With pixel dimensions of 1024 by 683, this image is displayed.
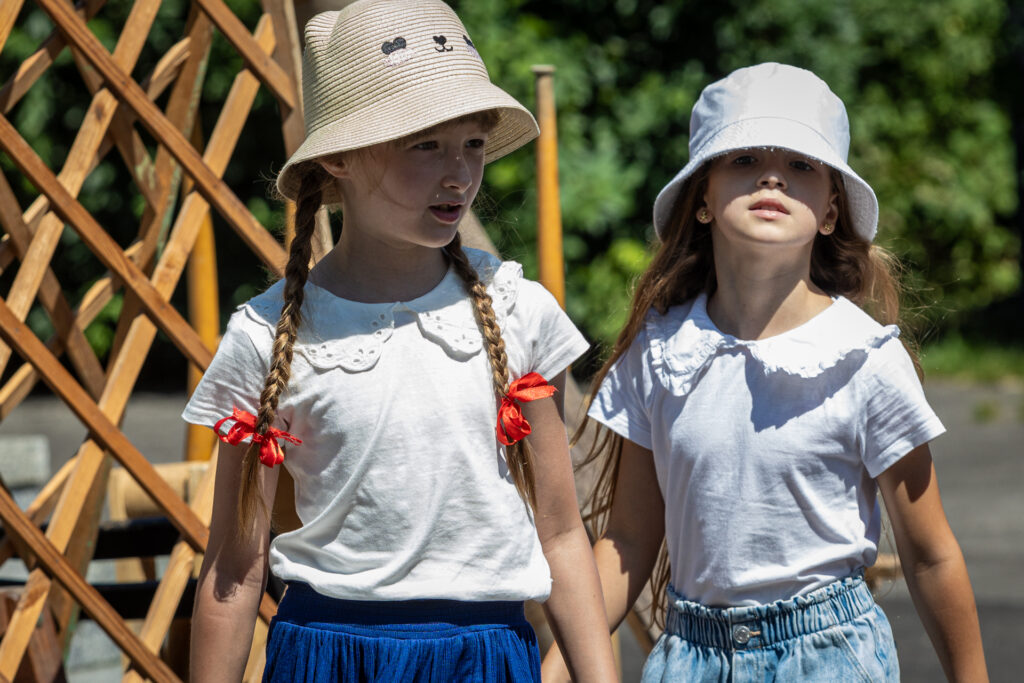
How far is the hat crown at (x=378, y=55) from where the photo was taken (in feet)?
5.36

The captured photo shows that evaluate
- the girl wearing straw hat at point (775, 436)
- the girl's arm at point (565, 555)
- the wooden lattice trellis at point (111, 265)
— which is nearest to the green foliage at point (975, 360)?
the wooden lattice trellis at point (111, 265)

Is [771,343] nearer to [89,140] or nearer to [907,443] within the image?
[907,443]

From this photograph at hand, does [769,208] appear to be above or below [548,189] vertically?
above

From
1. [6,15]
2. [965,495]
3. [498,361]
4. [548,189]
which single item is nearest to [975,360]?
[965,495]

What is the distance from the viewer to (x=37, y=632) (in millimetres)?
2480

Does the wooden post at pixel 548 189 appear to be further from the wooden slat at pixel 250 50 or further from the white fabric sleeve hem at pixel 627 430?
the white fabric sleeve hem at pixel 627 430

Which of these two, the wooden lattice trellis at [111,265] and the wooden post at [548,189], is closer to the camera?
the wooden lattice trellis at [111,265]

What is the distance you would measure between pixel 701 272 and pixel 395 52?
708 mm

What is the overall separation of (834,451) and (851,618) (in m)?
0.25

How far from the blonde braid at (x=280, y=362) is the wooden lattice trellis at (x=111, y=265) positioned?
56 centimetres

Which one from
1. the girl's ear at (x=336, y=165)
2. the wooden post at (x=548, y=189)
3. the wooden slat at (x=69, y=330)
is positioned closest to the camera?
the girl's ear at (x=336, y=165)

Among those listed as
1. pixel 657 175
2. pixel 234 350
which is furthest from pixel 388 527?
pixel 657 175

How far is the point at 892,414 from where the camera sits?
1.82 m

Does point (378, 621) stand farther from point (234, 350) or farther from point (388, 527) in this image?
point (234, 350)
